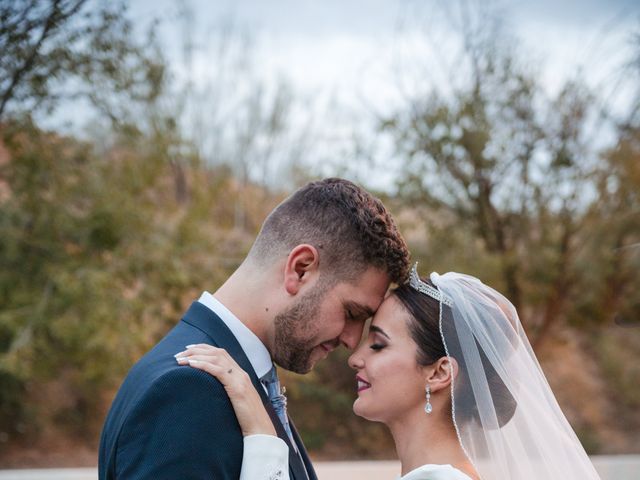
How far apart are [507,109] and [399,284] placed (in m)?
7.84

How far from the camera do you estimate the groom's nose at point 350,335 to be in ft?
7.12

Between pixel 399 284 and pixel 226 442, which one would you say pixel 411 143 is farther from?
pixel 226 442

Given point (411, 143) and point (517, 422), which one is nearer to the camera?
point (517, 422)

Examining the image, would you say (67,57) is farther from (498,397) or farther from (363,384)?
(498,397)

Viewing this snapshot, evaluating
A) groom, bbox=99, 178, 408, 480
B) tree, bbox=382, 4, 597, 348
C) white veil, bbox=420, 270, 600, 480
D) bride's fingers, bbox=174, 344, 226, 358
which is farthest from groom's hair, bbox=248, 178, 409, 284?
tree, bbox=382, 4, 597, 348

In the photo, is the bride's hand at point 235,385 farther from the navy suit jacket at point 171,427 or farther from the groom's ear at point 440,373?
the groom's ear at point 440,373

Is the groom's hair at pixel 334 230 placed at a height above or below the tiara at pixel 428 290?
above

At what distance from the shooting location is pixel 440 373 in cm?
245

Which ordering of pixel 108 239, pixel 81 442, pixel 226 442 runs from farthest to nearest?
pixel 81 442 < pixel 108 239 < pixel 226 442

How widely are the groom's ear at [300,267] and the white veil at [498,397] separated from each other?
569 millimetres

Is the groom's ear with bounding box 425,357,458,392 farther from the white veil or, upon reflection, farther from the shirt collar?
the shirt collar

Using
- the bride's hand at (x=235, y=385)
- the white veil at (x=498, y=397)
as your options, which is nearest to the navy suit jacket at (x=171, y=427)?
the bride's hand at (x=235, y=385)

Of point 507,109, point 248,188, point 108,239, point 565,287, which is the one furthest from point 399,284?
point 248,188

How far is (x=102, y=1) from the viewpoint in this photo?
178 inches
